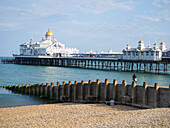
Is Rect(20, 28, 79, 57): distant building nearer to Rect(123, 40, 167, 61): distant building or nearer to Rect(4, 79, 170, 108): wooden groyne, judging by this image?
Rect(123, 40, 167, 61): distant building

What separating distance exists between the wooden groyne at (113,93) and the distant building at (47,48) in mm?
77955

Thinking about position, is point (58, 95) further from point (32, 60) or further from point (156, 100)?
point (32, 60)

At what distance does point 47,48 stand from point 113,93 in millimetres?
84632

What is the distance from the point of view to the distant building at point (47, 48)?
99438 millimetres

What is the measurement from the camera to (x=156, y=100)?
571 inches

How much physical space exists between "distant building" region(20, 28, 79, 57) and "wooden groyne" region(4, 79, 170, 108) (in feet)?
256

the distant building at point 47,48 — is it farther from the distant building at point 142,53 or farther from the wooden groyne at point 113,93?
the wooden groyne at point 113,93

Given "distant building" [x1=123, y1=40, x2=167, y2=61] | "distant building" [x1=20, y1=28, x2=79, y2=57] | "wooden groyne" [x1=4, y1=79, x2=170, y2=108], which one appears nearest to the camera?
"wooden groyne" [x1=4, y1=79, x2=170, y2=108]

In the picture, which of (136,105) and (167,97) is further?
(136,105)

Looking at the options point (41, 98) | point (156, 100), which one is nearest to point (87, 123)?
point (156, 100)

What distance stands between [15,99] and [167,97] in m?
13.2

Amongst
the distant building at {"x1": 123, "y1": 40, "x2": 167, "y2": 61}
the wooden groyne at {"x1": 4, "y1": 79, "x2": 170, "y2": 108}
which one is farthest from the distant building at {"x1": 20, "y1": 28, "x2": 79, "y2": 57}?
the wooden groyne at {"x1": 4, "y1": 79, "x2": 170, "y2": 108}

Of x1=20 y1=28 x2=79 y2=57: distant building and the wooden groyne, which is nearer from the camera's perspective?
the wooden groyne

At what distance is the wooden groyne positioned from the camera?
1451 cm
